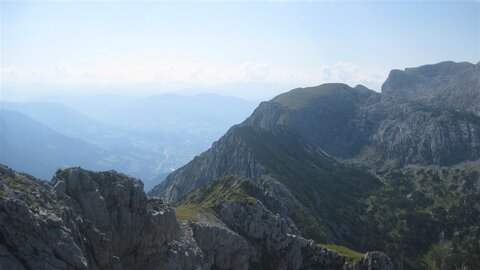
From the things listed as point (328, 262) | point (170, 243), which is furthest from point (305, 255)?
point (170, 243)

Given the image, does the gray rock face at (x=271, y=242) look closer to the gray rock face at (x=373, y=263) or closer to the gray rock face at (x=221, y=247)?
the gray rock face at (x=373, y=263)

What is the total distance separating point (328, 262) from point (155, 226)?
44745mm

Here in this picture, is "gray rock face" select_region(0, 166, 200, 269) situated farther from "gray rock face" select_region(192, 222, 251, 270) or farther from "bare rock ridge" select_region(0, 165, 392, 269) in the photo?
"gray rock face" select_region(192, 222, 251, 270)

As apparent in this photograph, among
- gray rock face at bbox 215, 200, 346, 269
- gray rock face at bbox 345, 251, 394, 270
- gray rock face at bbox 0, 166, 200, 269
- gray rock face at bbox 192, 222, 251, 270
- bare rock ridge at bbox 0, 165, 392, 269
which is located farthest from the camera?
gray rock face at bbox 215, 200, 346, 269

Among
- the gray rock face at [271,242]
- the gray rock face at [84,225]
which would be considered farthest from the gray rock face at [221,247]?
the gray rock face at [84,225]

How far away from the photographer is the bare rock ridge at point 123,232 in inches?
1612

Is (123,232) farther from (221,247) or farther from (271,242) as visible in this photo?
(271,242)

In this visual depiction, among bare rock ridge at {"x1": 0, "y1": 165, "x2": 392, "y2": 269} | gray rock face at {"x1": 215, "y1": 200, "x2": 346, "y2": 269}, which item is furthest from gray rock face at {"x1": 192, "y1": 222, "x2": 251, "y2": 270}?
gray rock face at {"x1": 215, "y1": 200, "x2": 346, "y2": 269}

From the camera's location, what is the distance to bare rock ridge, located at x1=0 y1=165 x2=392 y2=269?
1612 inches

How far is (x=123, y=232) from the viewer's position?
2473 inches

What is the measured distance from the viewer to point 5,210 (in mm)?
40312

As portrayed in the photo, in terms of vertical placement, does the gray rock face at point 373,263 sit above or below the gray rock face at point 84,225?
below

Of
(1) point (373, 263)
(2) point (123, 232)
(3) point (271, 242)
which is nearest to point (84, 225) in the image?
(2) point (123, 232)

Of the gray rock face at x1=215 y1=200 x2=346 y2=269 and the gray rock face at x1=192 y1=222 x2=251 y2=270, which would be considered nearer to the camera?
the gray rock face at x1=192 y1=222 x2=251 y2=270
